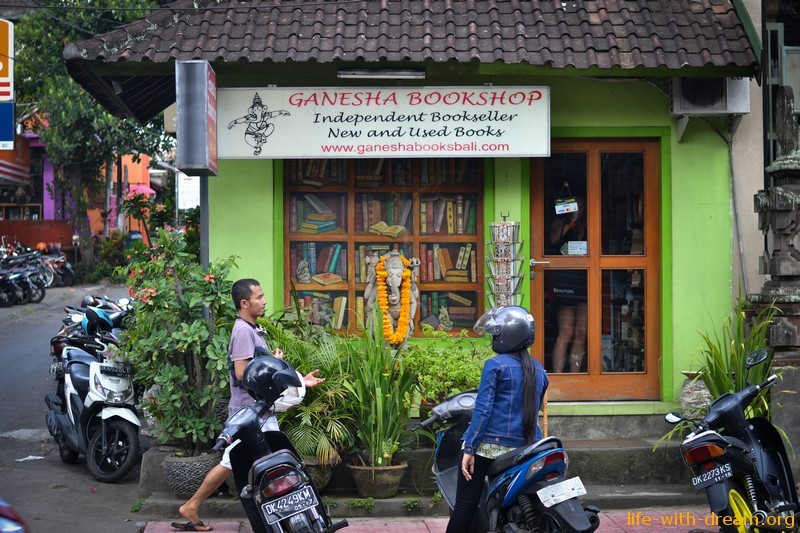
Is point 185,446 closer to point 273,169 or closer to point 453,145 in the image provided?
point 273,169

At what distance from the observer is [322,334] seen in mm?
8117

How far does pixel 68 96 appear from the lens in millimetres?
Answer: 23062

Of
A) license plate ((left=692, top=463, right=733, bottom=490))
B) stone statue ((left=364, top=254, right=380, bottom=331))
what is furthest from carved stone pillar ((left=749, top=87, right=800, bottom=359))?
stone statue ((left=364, top=254, right=380, bottom=331))

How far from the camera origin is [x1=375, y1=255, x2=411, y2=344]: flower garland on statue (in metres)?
8.74

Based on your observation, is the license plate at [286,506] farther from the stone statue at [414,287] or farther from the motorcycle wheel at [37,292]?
the motorcycle wheel at [37,292]

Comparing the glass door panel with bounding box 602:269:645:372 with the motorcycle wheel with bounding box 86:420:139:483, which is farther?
the glass door panel with bounding box 602:269:645:372

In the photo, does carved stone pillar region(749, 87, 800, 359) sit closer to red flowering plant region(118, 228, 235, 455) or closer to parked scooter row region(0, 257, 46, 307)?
red flowering plant region(118, 228, 235, 455)

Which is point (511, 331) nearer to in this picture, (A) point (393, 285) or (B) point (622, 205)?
(A) point (393, 285)

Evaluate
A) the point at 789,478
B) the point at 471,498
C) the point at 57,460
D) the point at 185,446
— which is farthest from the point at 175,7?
the point at 789,478

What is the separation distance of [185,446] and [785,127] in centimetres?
557

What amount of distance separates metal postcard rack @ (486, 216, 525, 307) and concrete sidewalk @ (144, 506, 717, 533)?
2049 millimetres

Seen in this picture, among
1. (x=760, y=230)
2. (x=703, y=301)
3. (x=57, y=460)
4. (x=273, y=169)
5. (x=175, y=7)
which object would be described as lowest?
(x=57, y=460)

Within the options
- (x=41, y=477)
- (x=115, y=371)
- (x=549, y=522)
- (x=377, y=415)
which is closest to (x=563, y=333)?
(x=377, y=415)

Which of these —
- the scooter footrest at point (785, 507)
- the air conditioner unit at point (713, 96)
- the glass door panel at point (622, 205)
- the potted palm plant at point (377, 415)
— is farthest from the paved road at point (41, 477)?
A: the air conditioner unit at point (713, 96)
